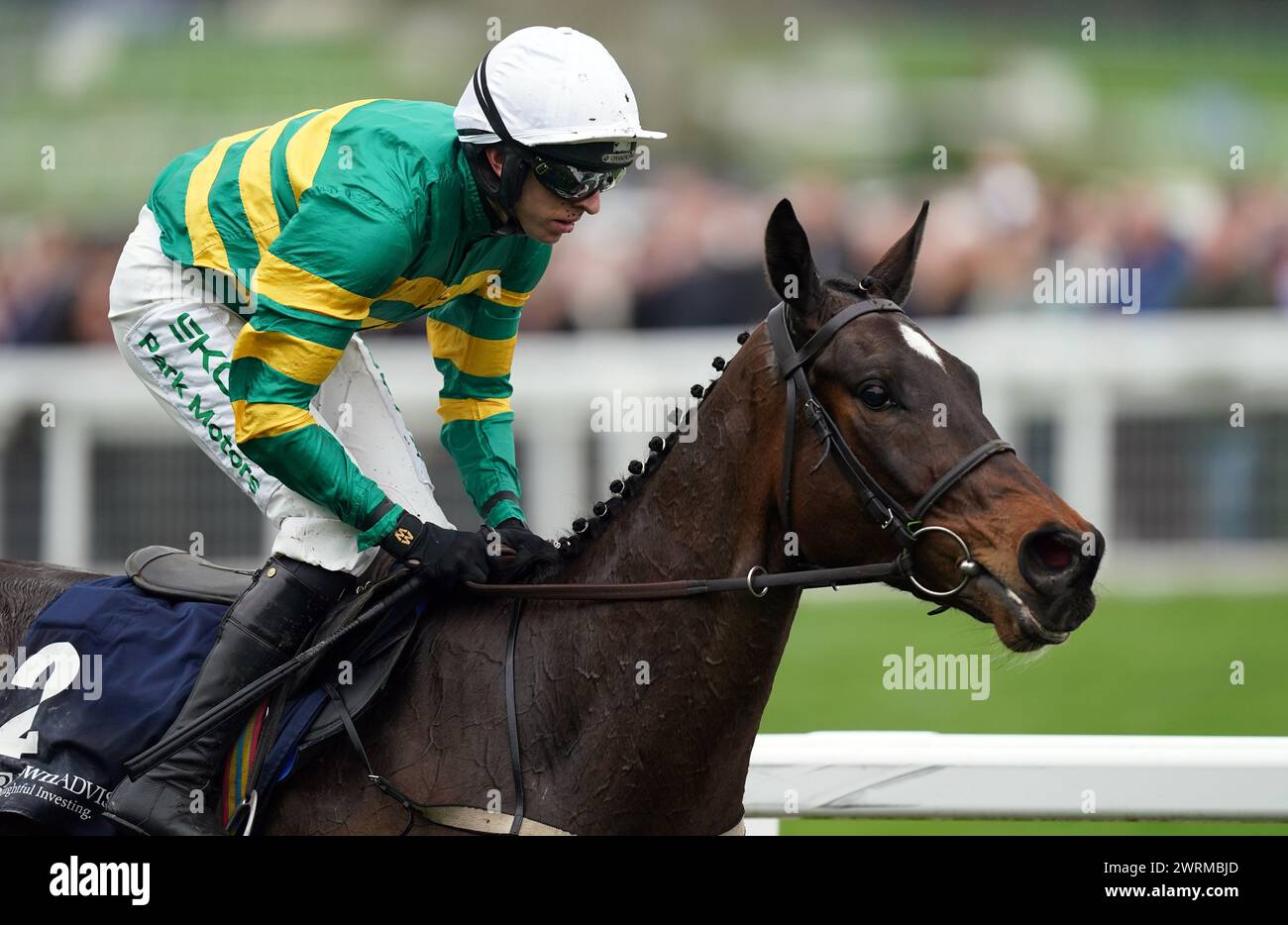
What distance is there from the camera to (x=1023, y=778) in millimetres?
4062

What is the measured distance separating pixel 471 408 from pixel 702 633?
3.45 ft

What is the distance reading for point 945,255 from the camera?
11.3 meters

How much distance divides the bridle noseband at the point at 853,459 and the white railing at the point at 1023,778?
118cm

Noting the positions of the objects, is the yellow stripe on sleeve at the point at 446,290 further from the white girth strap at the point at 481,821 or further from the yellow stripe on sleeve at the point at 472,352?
the white girth strap at the point at 481,821

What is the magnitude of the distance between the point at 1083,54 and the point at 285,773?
680 inches

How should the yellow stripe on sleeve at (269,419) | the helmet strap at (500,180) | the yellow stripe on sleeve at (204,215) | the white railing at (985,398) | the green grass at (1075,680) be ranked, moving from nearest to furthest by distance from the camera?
the yellow stripe on sleeve at (269,419), the helmet strap at (500,180), the yellow stripe on sleeve at (204,215), the green grass at (1075,680), the white railing at (985,398)

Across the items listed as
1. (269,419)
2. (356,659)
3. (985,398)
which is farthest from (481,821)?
(985,398)

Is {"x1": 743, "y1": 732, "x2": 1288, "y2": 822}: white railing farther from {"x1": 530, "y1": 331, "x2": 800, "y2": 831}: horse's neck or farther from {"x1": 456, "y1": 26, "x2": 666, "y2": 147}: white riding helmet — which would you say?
{"x1": 456, "y1": 26, "x2": 666, "y2": 147}: white riding helmet

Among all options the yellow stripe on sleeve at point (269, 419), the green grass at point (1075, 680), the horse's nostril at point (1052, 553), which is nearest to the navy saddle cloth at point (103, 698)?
the yellow stripe on sleeve at point (269, 419)

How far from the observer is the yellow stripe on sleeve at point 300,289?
10.8 feet

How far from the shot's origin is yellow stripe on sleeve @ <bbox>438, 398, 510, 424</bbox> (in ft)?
13.1

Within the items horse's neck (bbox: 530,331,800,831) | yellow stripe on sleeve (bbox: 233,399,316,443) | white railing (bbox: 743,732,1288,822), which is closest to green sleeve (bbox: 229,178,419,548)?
yellow stripe on sleeve (bbox: 233,399,316,443)

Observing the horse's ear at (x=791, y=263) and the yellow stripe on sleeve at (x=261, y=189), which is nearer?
the horse's ear at (x=791, y=263)

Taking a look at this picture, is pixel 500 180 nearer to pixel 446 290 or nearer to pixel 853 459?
pixel 446 290
